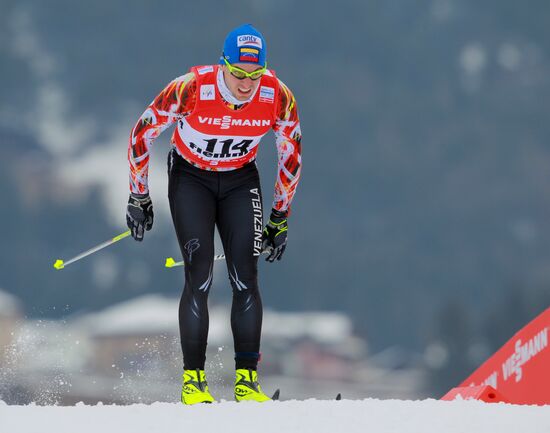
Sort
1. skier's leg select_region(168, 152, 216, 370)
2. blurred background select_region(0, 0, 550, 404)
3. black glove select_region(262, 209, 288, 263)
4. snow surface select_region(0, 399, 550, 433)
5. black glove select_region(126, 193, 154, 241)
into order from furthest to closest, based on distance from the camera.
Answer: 1. blurred background select_region(0, 0, 550, 404)
2. black glove select_region(262, 209, 288, 263)
3. black glove select_region(126, 193, 154, 241)
4. skier's leg select_region(168, 152, 216, 370)
5. snow surface select_region(0, 399, 550, 433)

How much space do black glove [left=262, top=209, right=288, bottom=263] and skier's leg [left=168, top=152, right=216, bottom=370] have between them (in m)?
0.49

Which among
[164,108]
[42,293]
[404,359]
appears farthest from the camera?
[42,293]

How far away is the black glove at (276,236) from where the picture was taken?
238 inches

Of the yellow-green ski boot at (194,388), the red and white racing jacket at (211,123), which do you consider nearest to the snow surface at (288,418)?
the yellow-green ski boot at (194,388)

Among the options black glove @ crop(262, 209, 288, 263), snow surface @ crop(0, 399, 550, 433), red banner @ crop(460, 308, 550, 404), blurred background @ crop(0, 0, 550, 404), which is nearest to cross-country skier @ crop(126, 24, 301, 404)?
black glove @ crop(262, 209, 288, 263)

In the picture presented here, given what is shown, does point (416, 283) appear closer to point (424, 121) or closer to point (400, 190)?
point (400, 190)

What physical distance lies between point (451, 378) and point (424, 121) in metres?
108

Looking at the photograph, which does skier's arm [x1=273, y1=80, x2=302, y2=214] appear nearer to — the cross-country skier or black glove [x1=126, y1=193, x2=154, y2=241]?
the cross-country skier

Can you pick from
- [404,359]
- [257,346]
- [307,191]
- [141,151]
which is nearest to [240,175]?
[141,151]

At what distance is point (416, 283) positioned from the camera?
587 feet

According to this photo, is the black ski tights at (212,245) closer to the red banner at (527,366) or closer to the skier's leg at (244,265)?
the skier's leg at (244,265)

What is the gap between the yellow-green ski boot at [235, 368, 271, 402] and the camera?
5.57 meters

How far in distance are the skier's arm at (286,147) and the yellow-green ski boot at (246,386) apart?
977 mm

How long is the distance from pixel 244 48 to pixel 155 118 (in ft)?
2.07
